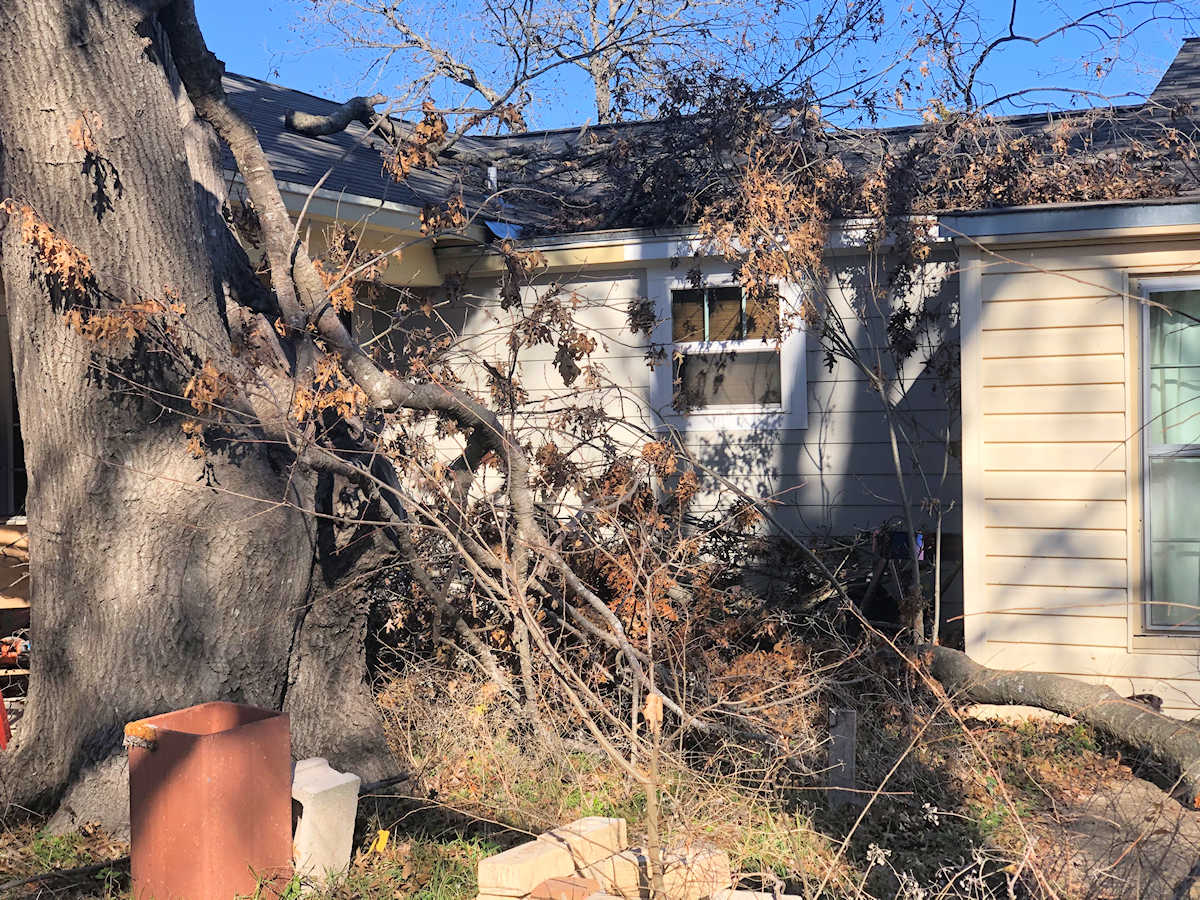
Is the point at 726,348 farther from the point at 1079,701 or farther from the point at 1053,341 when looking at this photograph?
the point at 1079,701

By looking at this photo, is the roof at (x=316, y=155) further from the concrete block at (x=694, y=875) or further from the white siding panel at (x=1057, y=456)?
the concrete block at (x=694, y=875)

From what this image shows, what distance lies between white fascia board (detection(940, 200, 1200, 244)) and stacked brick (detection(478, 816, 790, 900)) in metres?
3.96

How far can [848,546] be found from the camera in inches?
328

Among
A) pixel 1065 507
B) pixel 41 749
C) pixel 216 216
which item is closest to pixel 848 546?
pixel 1065 507

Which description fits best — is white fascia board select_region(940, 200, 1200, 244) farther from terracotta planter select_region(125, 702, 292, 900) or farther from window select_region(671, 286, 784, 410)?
terracotta planter select_region(125, 702, 292, 900)

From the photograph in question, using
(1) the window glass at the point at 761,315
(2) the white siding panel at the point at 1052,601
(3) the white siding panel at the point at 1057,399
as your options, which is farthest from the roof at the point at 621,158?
(2) the white siding panel at the point at 1052,601

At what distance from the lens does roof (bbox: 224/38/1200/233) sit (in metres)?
9.12

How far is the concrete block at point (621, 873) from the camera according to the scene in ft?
12.2

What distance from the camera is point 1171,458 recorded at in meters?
6.54

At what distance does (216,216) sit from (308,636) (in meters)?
2.32

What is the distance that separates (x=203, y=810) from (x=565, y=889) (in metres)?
1.41

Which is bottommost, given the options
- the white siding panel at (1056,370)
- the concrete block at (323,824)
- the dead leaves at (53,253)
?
the concrete block at (323,824)

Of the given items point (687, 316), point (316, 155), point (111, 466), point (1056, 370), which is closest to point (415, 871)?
point (111, 466)

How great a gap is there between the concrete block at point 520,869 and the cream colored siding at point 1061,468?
140 inches
